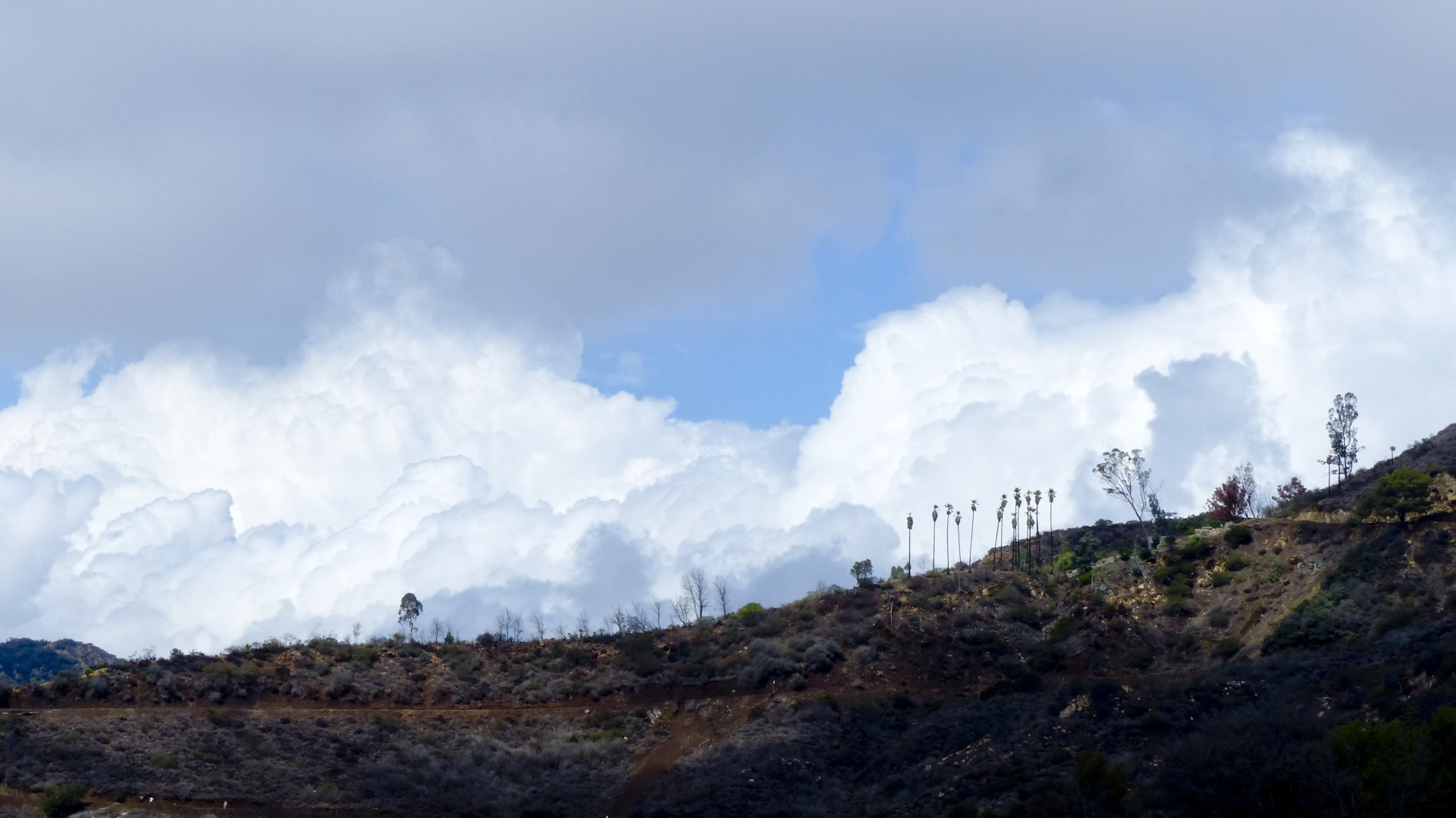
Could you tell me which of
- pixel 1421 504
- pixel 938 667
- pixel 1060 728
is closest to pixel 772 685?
pixel 938 667

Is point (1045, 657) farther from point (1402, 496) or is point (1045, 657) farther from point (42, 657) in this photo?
point (42, 657)

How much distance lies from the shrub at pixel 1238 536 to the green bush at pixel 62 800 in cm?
7017

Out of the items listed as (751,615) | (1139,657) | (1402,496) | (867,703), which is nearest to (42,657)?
(751,615)

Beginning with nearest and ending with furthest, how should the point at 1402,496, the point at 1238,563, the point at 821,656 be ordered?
the point at 1402,496, the point at 821,656, the point at 1238,563

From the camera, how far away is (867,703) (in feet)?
257

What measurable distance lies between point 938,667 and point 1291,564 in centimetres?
2312

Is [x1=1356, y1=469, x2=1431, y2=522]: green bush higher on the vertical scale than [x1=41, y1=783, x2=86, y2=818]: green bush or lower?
higher

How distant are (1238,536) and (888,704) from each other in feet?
94.5

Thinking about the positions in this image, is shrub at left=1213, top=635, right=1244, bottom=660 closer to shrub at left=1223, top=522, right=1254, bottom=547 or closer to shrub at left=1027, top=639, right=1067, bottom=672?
shrub at left=1027, top=639, right=1067, bottom=672

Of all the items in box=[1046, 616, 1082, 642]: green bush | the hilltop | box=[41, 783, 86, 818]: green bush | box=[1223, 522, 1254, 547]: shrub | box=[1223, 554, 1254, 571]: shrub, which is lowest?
box=[41, 783, 86, 818]: green bush

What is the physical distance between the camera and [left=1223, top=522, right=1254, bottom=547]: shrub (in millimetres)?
89812

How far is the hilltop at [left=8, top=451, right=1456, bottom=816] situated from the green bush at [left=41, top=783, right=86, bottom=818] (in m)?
1.06

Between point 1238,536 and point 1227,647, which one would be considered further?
point 1238,536

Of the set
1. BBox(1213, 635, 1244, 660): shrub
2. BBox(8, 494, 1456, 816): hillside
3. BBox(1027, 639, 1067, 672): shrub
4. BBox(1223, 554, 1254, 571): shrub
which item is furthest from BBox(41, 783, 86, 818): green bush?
BBox(1223, 554, 1254, 571): shrub
